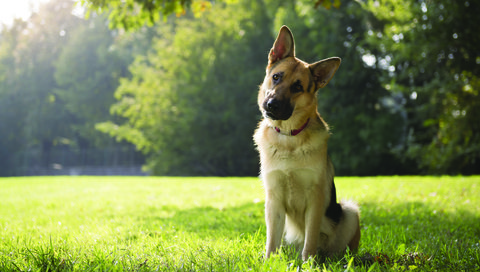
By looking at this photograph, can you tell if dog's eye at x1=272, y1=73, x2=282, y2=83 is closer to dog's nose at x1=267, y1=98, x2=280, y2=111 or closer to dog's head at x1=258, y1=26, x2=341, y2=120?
dog's head at x1=258, y1=26, x2=341, y2=120

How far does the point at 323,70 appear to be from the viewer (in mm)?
3613

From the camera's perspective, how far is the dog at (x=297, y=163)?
11.0ft

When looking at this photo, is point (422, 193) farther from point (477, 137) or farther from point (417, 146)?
point (417, 146)

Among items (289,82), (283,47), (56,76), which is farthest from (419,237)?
(56,76)

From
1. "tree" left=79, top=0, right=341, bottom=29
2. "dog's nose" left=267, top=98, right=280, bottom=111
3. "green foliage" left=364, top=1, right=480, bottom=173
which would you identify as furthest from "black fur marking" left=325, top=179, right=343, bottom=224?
"green foliage" left=364, top=1, right=480, bottom=173

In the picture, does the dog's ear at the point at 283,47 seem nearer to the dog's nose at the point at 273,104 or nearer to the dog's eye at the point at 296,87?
the dog's eye at the point at 296,87

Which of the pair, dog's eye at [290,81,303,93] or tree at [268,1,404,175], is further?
tree at [268,1,404,175]

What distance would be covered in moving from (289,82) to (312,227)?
129cm

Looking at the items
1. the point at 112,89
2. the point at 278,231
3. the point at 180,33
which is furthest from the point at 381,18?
the point at 112,89

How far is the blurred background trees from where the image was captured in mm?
15789

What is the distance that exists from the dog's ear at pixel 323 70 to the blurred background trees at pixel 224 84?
3.42 metres

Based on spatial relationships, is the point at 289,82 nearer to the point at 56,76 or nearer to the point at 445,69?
the point at 445,69

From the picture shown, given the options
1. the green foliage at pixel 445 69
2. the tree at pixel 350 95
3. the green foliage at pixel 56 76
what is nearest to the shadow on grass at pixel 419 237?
the green foliage at pixel 445 69

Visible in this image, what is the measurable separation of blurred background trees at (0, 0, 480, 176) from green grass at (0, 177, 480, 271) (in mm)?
3873
